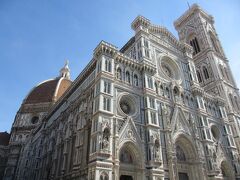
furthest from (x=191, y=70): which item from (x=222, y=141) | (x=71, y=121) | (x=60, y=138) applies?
(x=60, y=138)

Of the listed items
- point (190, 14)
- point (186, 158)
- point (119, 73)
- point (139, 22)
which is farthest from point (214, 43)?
point (119, 73)

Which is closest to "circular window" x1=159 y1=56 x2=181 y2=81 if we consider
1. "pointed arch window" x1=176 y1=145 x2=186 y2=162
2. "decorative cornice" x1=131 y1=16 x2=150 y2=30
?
"decorative cornice" x1=131 y1=16 x2=150 y2=30

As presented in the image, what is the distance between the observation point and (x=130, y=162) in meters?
17.9

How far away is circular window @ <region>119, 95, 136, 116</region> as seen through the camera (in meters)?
20.1

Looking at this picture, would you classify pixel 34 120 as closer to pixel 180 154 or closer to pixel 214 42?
pixel 180 154

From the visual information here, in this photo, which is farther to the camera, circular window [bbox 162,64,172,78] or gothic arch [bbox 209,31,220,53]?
gothic arch [bbox 209,31,220,53]

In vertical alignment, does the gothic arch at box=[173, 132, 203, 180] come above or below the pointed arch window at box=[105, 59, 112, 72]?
below

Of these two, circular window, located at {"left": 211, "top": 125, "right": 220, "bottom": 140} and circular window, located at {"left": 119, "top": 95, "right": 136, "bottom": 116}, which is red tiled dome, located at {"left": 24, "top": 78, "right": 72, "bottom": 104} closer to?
circular window, located at {"left": 119, "top": 95, "right": 136, "bottom": 116}

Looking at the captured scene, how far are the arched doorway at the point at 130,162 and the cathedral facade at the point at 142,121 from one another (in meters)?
0.08

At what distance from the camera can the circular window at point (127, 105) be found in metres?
20.1

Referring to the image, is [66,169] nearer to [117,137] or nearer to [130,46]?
[117,137]

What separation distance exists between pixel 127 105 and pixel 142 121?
219cm

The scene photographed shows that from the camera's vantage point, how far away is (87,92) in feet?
71.2

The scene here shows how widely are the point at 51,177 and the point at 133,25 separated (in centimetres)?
2111
